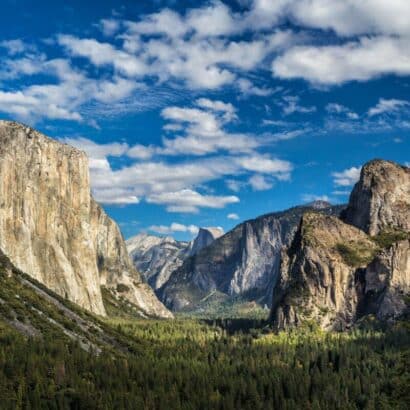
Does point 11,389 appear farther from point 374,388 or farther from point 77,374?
point 374,388

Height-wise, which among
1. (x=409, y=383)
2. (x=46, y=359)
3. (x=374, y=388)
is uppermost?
(x=409, y=383)

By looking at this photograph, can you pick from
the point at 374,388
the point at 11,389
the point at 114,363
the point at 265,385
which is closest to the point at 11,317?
the point at 114,363

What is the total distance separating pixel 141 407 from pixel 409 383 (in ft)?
305

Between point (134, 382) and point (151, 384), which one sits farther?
point (151, 384)

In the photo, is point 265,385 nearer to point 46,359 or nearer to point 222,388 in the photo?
point 222,388

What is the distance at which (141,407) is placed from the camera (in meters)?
131

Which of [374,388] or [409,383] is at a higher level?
[409,383]

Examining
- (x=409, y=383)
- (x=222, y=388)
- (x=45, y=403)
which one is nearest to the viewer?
(x=409, y=383)

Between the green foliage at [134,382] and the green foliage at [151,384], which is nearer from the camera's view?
the green foliage at [151,384]

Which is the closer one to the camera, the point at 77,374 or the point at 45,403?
the point at 45,403

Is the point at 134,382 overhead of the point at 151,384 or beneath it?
overhead

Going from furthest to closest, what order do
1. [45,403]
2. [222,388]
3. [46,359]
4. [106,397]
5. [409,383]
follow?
[222,388] → [46,359] → [106,397] → [45,403] → [409,383]

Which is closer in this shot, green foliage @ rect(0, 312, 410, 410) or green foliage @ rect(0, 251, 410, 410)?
green foliage @ rect(0, 312, 410, 410)

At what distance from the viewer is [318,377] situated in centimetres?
18812
